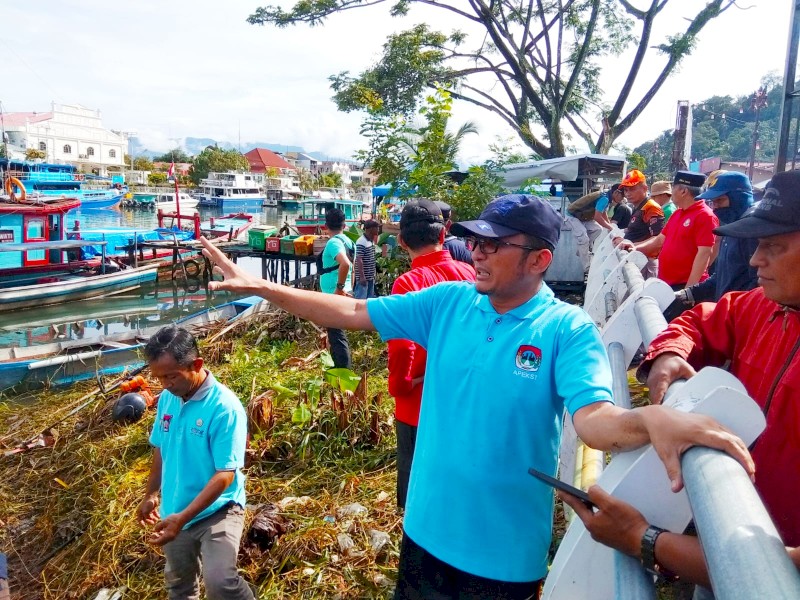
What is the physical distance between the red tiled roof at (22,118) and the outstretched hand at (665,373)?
9706cm

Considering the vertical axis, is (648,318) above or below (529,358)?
above

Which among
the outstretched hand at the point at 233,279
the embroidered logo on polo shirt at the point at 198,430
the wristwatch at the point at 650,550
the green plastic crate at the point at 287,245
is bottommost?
the embroidered logo on polo shirt at the point at 198,430

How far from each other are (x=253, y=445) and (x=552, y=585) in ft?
13.5

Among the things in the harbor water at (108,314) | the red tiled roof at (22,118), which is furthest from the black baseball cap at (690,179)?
the red tiled roof at (22,118)

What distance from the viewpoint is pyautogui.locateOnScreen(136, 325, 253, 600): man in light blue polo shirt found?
111 inches

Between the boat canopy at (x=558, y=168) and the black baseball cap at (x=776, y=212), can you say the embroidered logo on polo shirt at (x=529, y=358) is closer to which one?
the black baseball cap at (x=776, y=212)

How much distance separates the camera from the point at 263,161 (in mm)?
102750

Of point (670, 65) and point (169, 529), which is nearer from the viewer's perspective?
point (169, 529)

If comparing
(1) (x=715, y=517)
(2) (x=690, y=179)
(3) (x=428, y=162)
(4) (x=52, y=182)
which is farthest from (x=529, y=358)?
(4) (x=52, y=182)

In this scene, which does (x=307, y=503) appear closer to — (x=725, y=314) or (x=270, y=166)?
(x=725, y=314)

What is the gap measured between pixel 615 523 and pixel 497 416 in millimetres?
675

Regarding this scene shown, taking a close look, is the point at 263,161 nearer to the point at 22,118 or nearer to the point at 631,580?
the point at 22,118

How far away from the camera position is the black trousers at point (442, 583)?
1847 mm

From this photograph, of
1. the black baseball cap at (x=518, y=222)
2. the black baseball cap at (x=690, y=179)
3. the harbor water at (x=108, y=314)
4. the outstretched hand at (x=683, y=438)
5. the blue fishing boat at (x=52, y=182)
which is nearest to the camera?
the outstretched hand at (x=683, y=438)
